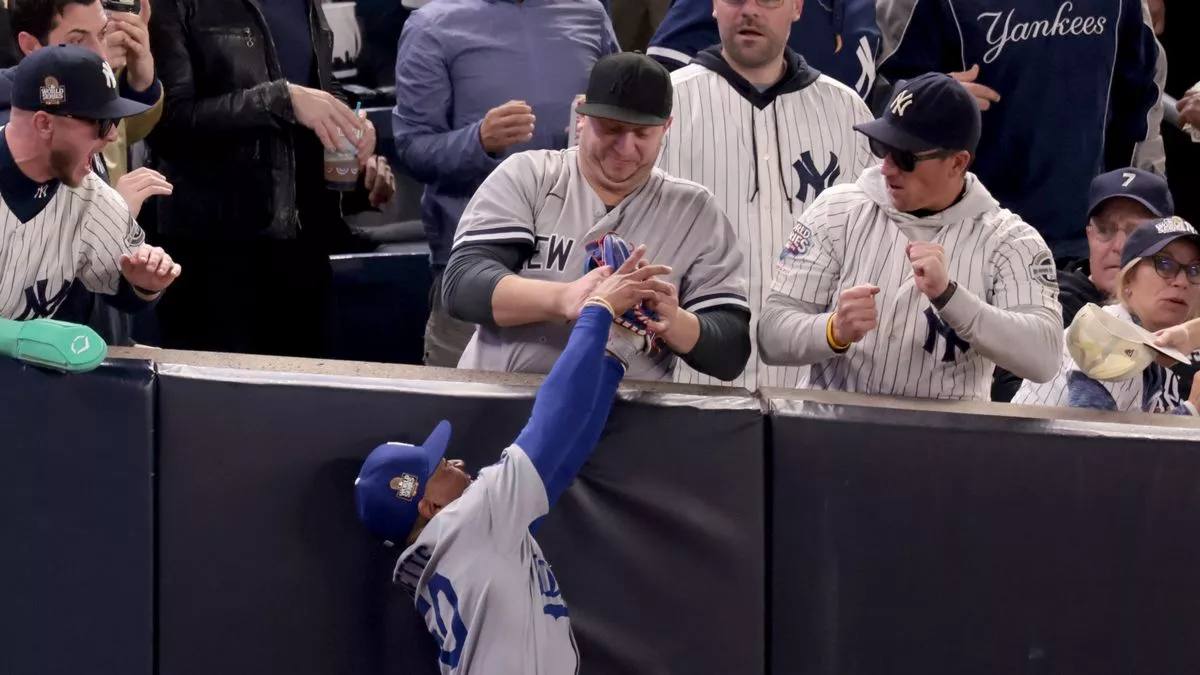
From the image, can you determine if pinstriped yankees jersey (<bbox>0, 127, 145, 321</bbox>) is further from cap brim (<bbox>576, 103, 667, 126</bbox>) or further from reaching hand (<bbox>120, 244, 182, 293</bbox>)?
cap brim (<bbox>576, 103, 667, 126</bbox>)

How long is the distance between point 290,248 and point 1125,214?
2662 millimetres

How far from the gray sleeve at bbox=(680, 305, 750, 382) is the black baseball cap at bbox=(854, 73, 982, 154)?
1.84 ft

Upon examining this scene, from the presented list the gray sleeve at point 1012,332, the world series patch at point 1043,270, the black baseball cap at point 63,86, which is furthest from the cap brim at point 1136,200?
the black baseball cap at point 63,86

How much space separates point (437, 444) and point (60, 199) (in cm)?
124

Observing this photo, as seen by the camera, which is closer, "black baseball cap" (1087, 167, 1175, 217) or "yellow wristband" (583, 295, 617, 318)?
"yellow wristband" (583, 295, 617, 318)

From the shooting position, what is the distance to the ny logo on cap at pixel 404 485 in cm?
352

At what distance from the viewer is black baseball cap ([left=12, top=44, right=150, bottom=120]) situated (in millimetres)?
3947

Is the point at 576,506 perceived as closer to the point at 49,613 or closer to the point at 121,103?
the point at 49,613

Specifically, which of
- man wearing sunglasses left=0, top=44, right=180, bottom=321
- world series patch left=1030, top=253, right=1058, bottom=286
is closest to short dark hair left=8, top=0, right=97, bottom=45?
man wearing sunglasses left=0, top=44, right=180, bottom=321

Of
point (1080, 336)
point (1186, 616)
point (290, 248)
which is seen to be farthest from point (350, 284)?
point (1186, 616)

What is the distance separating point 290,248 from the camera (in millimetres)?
5387

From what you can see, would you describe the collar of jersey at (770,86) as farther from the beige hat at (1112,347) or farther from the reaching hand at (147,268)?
the reaching hand at (147,268)

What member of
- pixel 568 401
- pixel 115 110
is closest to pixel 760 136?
pixel 568 401

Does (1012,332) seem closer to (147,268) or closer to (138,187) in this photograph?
(147,268)
